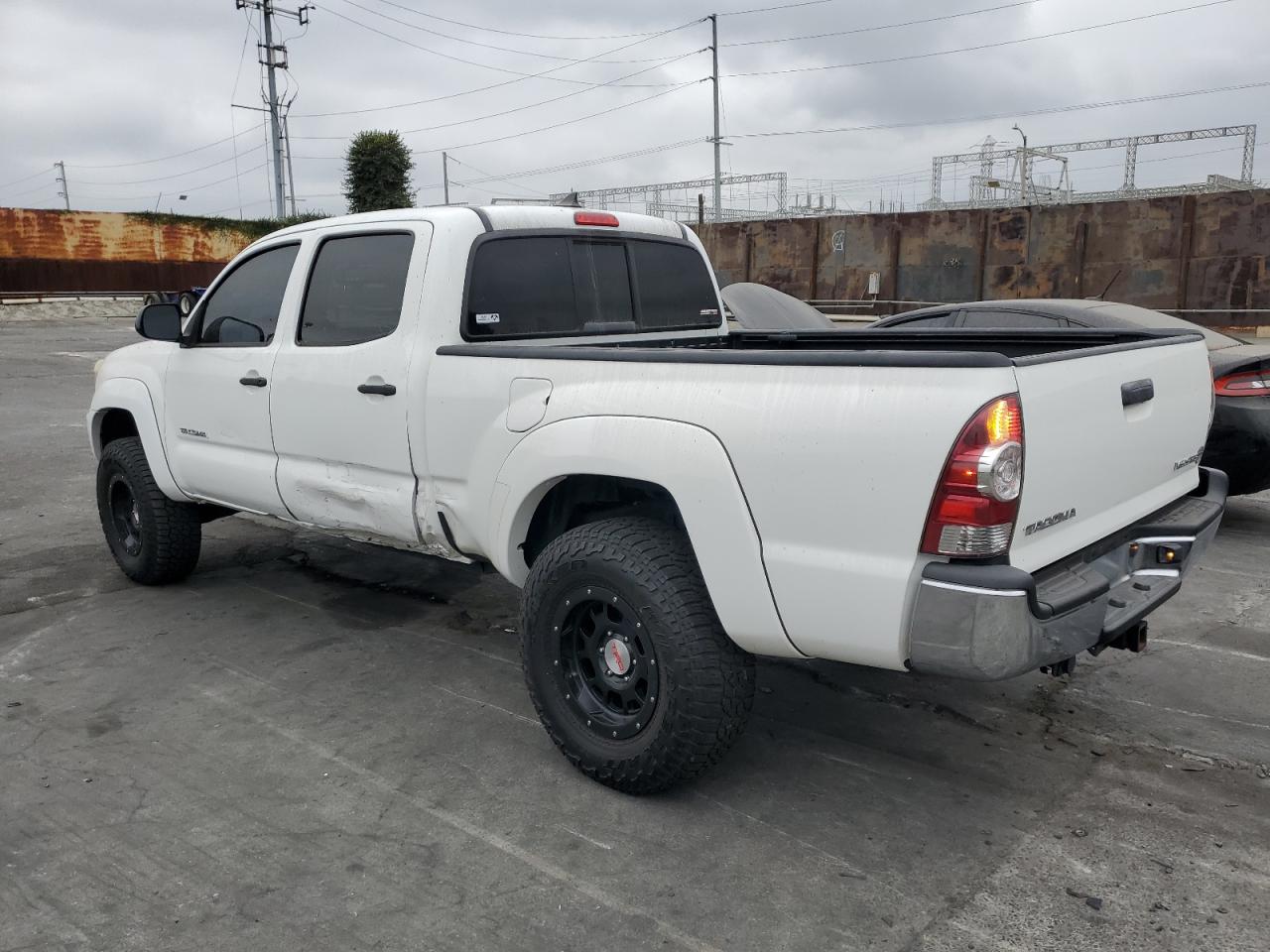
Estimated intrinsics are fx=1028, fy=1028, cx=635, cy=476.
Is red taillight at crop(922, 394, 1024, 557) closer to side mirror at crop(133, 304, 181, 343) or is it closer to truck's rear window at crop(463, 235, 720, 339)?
truck's rear window at crop(463, 235, 720, 339)

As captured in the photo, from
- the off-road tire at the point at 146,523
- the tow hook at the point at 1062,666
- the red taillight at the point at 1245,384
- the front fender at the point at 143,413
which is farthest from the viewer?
the red taillight at the point at 1245,384

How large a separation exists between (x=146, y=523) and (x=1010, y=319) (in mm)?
5747

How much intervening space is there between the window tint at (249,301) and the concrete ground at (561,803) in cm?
145

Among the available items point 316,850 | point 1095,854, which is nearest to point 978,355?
point 1095,854

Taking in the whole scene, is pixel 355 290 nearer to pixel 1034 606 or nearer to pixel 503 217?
pixel 503 217

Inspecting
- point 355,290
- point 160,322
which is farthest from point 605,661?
point 160,322

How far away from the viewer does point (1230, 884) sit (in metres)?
2.84

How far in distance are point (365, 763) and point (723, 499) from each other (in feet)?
5.50

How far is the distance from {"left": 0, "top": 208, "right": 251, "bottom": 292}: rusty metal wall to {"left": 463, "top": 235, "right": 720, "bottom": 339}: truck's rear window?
36.0 m

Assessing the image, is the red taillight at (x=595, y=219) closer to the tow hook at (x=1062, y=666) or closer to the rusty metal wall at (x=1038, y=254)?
the tow hook at (x=1062, y=666)

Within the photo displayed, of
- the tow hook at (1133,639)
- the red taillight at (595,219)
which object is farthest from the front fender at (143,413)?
the tow hook at (1133,639)

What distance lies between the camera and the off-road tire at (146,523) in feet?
18.2

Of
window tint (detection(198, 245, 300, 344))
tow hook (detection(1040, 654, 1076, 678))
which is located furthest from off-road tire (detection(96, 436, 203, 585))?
tow hook (detection(1040, 654, 1076, 678))

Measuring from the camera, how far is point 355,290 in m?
4.36
